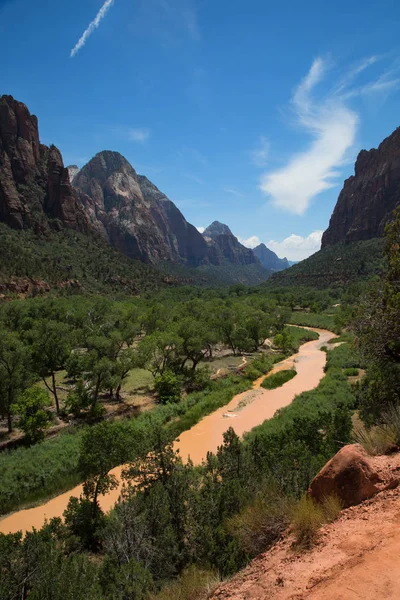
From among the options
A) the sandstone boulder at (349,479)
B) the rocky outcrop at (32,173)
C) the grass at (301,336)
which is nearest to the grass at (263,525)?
the sandstone boulder at (349,479)

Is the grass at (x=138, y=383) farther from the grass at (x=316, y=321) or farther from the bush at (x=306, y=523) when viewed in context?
the grass at (x=316, y=321)

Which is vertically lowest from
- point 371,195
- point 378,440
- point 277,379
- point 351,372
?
point 351,372

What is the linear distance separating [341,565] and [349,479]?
1.91 m

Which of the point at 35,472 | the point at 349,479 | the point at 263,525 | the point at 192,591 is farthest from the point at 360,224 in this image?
the point at 192,591

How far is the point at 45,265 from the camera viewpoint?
8250cm

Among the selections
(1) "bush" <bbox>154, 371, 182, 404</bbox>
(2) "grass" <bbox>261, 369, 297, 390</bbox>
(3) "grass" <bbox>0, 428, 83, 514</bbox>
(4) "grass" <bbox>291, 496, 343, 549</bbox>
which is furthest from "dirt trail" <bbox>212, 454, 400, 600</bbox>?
(2) "grass" <bbox>261, 369, 297, 390</bbox>

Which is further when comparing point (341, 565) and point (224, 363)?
point (224, 363)

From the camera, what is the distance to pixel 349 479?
598 cm

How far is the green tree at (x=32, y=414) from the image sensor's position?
19.9m

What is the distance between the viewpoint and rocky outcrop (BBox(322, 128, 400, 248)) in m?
142

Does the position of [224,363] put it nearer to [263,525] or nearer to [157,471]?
[157,471]

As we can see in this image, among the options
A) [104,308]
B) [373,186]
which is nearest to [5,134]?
[104,308]

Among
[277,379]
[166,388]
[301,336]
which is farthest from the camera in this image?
[301,336]

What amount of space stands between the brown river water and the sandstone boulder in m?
7.66
